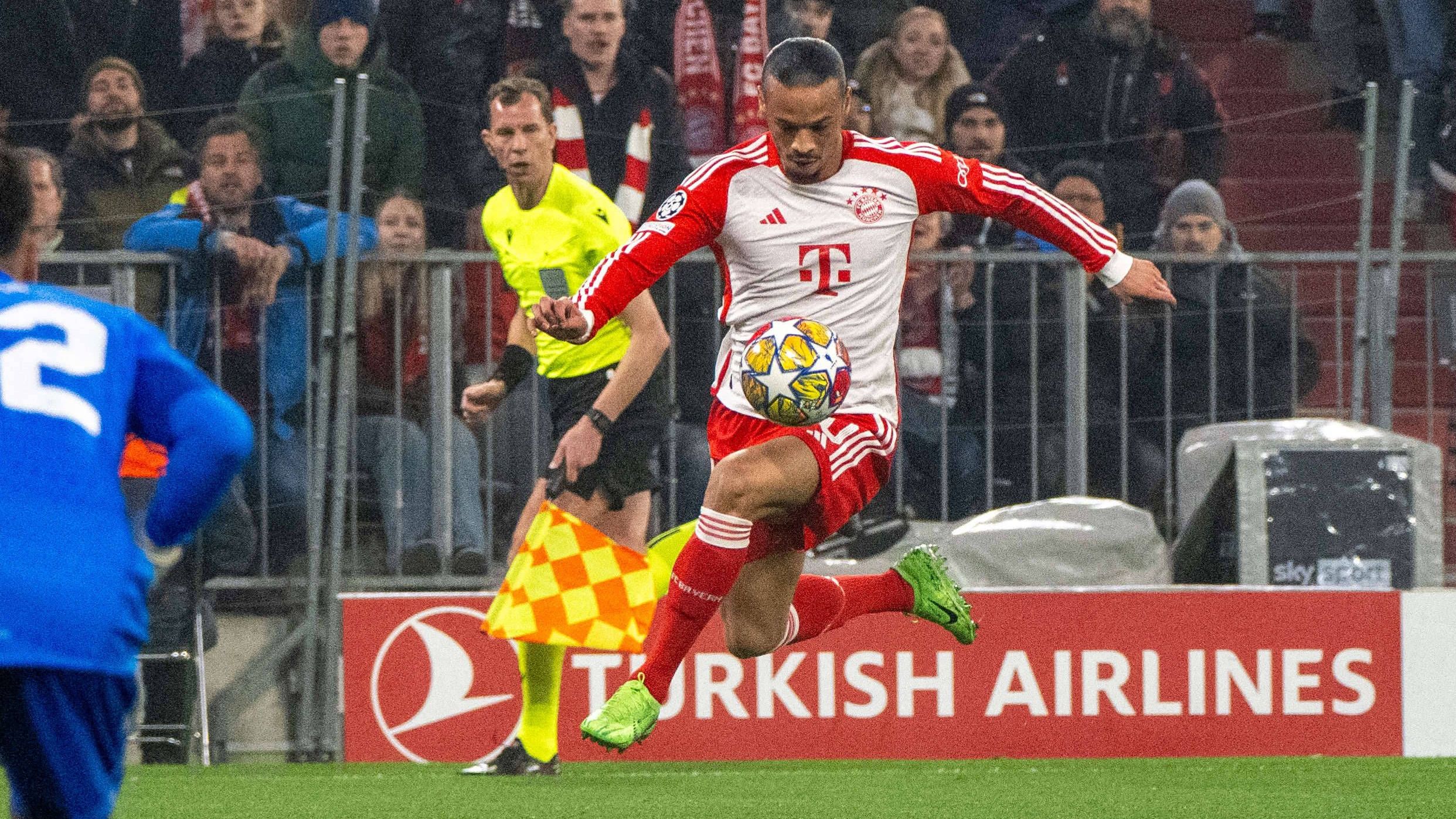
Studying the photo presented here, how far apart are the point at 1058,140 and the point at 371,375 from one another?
11.5 feet

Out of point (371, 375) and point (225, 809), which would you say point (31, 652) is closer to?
point (225, 809)

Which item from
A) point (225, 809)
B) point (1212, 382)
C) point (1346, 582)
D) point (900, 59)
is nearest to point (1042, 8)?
point (900, 59)

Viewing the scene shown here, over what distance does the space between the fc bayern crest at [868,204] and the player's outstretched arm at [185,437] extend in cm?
297

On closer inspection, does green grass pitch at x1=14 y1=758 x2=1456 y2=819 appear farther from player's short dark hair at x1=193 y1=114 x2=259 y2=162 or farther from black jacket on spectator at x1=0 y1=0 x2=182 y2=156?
black jacket on spectator at x1=0 y1=0 x2=182 y2=156

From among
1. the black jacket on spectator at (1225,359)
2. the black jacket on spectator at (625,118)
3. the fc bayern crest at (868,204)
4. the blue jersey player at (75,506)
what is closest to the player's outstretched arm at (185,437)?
the blue jersey player at (75,506)

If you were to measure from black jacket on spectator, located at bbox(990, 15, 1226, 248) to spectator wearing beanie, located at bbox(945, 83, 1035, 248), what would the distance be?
35cm

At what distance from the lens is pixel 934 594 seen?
6.72 meters

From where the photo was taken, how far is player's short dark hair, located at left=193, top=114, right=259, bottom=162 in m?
8.95

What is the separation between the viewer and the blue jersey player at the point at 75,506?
10.5 ft

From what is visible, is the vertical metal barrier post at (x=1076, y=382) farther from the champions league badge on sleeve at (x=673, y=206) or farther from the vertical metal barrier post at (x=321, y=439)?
the champions league badge on sleeve at (x=673, y=206)

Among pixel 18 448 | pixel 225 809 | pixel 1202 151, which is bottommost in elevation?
pixel 225 809

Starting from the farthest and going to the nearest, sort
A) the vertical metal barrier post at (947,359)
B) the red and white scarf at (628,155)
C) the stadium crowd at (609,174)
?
the red and white scarf at (628,155) < the vertical metal barrier post at (947,359) < the stadium crowd at (609,174)

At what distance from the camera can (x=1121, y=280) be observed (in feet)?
19.6

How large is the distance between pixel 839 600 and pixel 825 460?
0.83m
